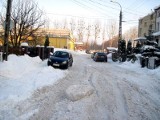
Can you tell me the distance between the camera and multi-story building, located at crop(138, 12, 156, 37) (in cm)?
5456

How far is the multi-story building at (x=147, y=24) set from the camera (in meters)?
54.6

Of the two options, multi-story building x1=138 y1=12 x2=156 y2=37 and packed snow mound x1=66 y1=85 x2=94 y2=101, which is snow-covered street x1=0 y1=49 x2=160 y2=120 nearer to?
packed snow mound x1=66 y1=85 x2=94 y2=101

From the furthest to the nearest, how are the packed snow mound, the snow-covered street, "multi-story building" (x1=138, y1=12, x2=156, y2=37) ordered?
"multi-story building" (x1=138, y1=12, x2=156, y2=37) → the packed snow mound → the snow-covered street

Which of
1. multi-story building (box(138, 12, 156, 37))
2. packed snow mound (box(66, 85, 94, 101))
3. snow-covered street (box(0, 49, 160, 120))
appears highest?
multi-story building (box(138, 12, 156, 37))

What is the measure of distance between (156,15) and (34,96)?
45513 millimetres

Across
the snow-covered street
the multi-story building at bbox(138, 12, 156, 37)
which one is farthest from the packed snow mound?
the multi-story building at bbox(138, 12, 156, 37)

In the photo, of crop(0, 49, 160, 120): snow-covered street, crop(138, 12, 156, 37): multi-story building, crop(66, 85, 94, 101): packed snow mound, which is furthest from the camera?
crop(138, 12, 156, 37): multi-story building

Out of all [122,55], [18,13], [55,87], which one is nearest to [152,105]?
[55,87]

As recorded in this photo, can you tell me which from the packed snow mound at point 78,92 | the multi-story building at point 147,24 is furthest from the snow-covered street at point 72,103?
the multi-story building at point 147,24

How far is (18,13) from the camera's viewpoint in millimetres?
29875

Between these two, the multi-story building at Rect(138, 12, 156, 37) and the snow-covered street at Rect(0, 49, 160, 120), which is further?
the multi-story building at Rect(138, 12, 156, 37)

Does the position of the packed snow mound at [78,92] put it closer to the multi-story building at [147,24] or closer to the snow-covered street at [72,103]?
the snow-covered street at [72,103]

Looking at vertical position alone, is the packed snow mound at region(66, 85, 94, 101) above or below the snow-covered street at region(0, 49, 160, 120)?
above

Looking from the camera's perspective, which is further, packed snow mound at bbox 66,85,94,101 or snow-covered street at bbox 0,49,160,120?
packed snow mound at bbox 66,85,94,101
